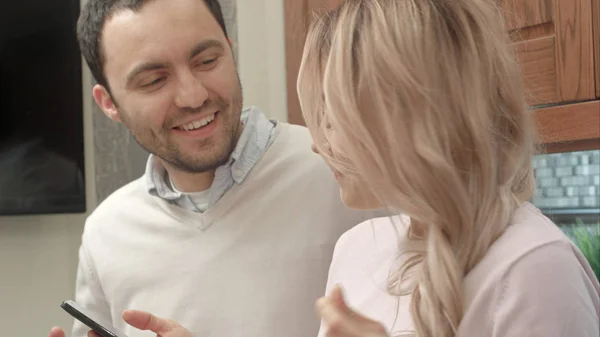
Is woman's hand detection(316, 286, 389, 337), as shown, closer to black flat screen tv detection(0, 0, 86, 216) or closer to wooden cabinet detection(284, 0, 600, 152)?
wooden cabinet detection(284, 0, 600, 152)

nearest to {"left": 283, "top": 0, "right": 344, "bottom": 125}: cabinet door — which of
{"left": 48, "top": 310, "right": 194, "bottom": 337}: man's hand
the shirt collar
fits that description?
the shirt collar

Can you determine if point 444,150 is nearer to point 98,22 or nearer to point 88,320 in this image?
point 88,320

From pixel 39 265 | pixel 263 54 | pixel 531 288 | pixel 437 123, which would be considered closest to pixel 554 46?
pixel 437 123

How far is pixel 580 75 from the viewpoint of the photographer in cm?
114

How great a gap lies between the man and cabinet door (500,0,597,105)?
41cm

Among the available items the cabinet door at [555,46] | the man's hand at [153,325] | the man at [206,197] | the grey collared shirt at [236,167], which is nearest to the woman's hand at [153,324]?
the man's hand at [153,325]

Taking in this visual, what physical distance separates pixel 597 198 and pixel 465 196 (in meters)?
0.83

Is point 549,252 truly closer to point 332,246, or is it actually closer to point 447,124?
point 447,124

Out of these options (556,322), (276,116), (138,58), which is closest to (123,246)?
(138,58)

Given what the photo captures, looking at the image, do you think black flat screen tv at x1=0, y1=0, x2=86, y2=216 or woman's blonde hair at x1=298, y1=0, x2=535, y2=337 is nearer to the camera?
woman's blonde hair at x1=298, y1=0, x2=535, y2=337

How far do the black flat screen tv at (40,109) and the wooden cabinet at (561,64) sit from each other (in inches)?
44.7

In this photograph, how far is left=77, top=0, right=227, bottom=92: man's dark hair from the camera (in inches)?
49.9

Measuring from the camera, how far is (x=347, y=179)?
816 millimetres

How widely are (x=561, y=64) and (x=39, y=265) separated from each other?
138 cm
